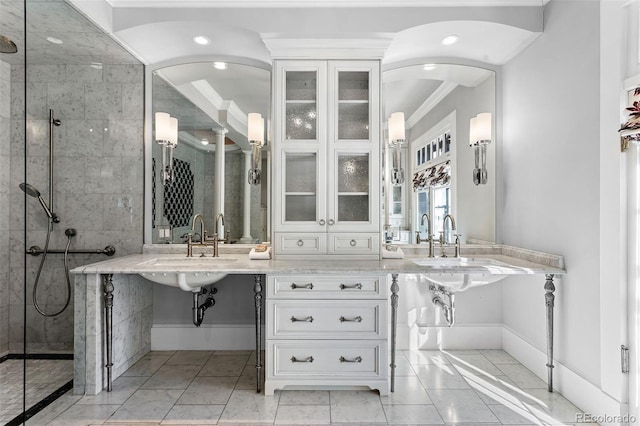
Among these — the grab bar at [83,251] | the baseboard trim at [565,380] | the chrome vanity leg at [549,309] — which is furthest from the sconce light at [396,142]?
the grab bar at [83,251]

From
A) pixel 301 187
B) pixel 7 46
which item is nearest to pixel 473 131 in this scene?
pixel 301 187

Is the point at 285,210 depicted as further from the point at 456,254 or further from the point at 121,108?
the point at 121,108

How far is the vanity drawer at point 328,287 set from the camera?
2.32 meters

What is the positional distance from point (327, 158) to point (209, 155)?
1025mm

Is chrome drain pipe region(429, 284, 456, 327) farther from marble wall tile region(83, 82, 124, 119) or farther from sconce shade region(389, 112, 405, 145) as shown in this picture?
marble wall tile region(83, 82, 124, 119)

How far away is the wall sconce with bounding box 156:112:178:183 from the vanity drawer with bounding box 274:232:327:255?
1114mm

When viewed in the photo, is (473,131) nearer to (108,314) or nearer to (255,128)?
(255,128)

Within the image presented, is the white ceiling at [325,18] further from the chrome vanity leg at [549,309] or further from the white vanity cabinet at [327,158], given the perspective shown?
the chrome vanity leg at [549,309]

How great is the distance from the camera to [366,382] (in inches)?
91.4

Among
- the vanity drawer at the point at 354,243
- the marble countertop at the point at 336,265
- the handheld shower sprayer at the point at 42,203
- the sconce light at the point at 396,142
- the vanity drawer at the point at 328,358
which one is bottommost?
the vanity drawer at the point at 328,358

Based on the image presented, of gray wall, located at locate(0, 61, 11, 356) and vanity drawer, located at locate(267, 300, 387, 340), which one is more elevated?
gray wall, located at locate(0, 61, 11, 356)

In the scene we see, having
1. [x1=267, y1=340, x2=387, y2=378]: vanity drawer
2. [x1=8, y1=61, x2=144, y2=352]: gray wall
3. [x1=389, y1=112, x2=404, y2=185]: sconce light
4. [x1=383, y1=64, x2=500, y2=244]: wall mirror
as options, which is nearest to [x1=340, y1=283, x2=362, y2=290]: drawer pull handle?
[x1=267, y1=340, x2=387, y2=378]: vanity drawer

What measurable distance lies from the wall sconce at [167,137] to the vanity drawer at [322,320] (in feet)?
4.87

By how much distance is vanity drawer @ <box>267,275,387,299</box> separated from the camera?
7.62ft
